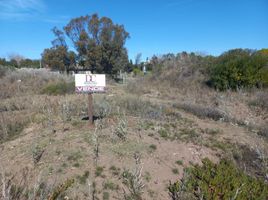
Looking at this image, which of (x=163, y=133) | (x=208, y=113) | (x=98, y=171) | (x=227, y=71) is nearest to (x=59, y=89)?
(x=208, y=113)

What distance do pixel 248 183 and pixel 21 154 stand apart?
4.08 meters

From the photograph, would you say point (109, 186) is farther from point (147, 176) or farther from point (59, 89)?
→ point (59, 89)

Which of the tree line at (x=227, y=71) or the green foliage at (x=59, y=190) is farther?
the tree line at (x=227, y=71)

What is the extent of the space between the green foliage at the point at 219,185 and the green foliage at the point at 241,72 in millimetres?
11523

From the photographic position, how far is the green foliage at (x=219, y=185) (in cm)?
407

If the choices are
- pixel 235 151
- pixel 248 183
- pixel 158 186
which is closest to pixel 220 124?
pixel 235 151

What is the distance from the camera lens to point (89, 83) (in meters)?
6.61

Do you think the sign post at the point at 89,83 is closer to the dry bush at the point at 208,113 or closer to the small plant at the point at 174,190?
the small plant at the point at 174,190

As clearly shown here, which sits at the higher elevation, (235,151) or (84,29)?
(84,29)

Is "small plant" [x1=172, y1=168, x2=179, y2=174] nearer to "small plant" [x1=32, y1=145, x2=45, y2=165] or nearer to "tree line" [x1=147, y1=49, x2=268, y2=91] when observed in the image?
"small plant" [x1=32, y1=145, x2=45, y2=165]

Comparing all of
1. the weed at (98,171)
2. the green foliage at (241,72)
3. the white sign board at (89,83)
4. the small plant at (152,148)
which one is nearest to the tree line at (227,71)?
the green foliage at (241,72)

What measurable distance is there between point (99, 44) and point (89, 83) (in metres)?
28.1

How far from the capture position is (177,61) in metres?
23.7

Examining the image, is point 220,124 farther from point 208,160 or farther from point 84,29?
point 84,29
